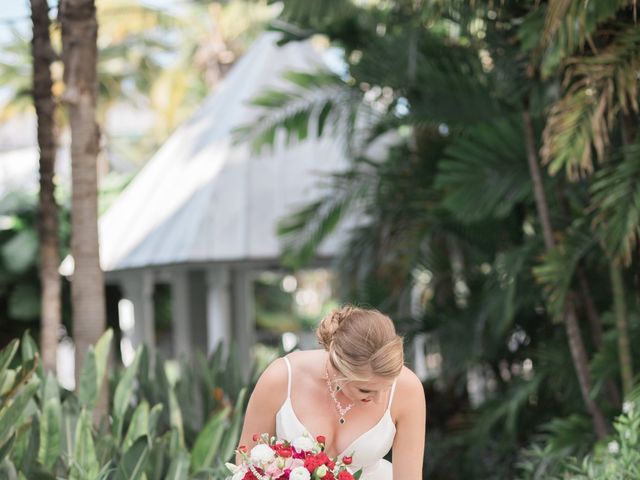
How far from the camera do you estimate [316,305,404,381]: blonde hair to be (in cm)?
338

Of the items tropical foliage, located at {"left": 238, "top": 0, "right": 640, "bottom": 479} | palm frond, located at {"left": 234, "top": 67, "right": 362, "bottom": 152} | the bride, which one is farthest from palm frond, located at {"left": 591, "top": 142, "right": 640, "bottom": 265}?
palm frond, located at {"left": 234, "top": 67, "right": 362, "bottom": 152}

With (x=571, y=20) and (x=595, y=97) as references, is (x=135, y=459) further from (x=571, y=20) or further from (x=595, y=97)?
(x=595, y=97)

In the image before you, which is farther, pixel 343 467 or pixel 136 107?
pixel 136 107

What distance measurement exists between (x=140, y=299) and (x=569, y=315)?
8939 millimetres

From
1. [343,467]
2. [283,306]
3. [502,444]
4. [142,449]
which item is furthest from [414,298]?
[283,306]

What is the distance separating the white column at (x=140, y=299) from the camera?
14930 mm

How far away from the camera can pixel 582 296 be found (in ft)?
26.6

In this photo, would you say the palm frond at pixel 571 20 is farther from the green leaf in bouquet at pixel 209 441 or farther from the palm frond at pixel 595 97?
the green leaf in bouquet at pixel 209 441

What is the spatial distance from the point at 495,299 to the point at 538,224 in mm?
678

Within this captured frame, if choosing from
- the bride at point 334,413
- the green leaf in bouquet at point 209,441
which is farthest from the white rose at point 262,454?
the green leaf in bouquet at point 209,441

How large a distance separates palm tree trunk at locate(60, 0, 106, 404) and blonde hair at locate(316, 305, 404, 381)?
3240 mm

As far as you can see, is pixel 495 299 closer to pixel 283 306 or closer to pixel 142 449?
pixel 142 449

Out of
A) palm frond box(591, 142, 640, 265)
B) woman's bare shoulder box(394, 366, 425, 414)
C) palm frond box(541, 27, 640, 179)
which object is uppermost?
palm frond box(541, 27, 640, 179)

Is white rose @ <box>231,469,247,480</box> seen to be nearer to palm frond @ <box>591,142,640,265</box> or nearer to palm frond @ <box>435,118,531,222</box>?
palm frond @ <box>591,142,640,265</box>
